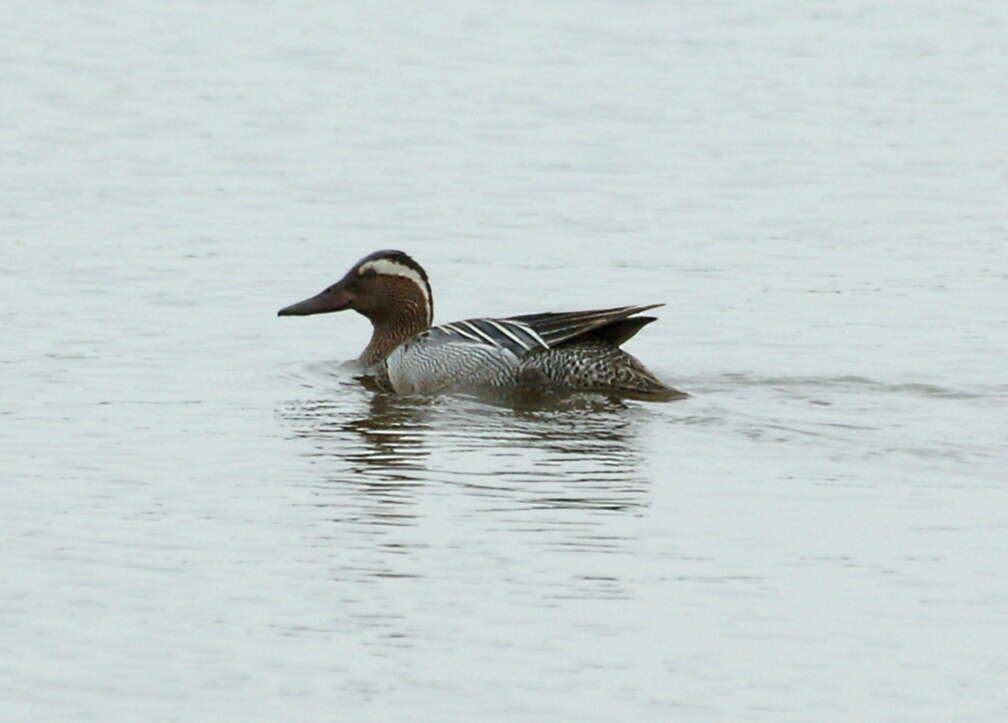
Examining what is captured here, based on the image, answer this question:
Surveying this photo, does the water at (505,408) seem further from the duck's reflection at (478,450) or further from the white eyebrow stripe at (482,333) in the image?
the white eyebrow stripe at (482,333)

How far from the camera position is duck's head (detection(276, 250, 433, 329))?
1427 centimetres

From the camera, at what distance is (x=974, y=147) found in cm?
2200

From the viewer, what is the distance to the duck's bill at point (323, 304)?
46.2 feet

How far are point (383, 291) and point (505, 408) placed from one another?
2.01 meters

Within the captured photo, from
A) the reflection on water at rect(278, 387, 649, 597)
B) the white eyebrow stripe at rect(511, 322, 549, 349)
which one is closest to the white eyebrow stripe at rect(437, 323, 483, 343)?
the white eyebrow stripe at rect(511, 322, 549, 349)

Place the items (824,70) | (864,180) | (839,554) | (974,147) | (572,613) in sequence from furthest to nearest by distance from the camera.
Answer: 1. (824,70)
2. (974,147)
3. (864,180)
4. (839,554)
5. (572,613)

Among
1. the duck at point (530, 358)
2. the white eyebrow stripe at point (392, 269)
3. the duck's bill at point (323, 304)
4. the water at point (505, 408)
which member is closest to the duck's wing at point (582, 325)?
the duck at point (530, 358)

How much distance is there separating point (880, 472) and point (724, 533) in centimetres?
157

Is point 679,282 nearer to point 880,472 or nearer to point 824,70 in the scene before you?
point 880,472

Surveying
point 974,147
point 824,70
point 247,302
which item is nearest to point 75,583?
point 247,302

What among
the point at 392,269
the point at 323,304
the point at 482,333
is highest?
the point at 392,269

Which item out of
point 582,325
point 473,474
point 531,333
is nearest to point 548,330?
point 531,333

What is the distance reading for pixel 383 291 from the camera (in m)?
14.4

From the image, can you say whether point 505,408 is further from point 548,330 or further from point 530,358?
point 548,330
